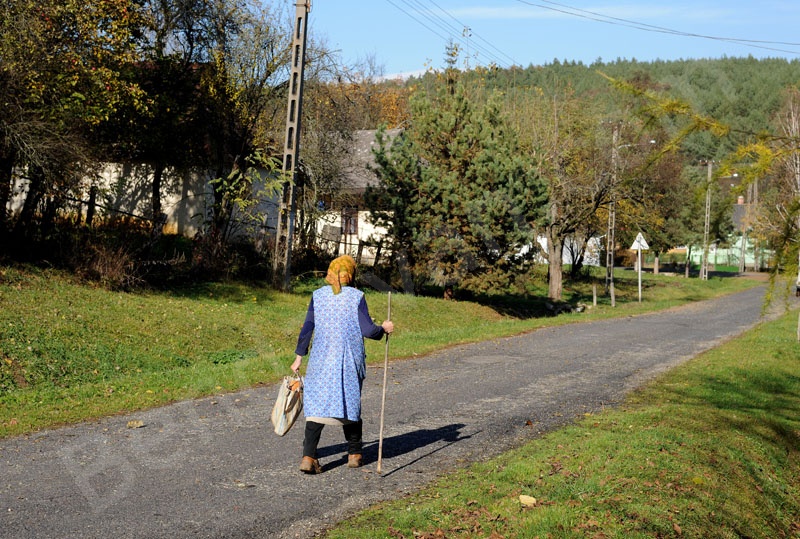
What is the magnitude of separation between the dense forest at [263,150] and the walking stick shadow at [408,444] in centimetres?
380

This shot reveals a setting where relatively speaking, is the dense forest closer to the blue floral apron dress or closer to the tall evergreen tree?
the tall evergreen tree

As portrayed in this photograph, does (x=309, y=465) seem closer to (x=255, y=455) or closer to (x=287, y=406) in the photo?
(x=287, y=406)

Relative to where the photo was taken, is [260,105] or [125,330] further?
[260,105]

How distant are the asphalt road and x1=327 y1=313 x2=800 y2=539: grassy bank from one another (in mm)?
504

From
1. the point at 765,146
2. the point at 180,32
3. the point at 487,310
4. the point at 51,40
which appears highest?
the point at 180,32

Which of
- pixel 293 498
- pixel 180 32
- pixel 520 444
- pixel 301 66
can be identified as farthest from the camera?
pixel 180 32

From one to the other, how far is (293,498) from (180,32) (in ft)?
76.4

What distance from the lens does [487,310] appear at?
3012 centimetres

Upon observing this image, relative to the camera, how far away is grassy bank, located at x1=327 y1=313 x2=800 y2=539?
6496 mm

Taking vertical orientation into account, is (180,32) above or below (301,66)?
above

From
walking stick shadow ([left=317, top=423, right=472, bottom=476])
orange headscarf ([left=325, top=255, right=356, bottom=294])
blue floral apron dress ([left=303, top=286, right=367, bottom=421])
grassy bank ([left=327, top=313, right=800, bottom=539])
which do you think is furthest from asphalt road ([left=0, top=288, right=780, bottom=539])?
orange headscarf ([left=325, top=255, right=356, bottom=294])

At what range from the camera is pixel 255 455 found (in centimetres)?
845

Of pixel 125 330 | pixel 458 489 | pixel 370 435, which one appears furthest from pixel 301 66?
pixel 458 489

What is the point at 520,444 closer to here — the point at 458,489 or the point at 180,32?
the point at 458,489
